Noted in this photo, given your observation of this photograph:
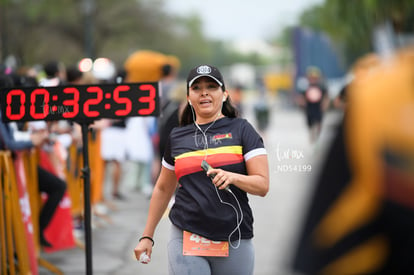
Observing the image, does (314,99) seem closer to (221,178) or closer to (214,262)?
(214,262)

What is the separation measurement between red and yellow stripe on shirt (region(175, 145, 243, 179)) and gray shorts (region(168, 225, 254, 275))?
0.32 metres

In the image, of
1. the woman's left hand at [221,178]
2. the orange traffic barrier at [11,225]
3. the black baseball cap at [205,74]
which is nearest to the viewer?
the woman's left hand at [221,178]

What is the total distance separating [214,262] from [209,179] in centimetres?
41

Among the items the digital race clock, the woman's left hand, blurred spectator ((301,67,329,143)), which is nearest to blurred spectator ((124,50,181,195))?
blurred spectator ((301,67,329,143))

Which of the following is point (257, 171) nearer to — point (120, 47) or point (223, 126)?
point (223, 126)

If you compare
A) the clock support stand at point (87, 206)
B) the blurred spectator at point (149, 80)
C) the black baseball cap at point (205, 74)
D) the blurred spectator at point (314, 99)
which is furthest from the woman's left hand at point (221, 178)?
the blurred spectator at point (314, 99)

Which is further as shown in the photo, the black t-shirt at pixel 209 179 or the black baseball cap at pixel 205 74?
the black baseball cap at pixel 205 74

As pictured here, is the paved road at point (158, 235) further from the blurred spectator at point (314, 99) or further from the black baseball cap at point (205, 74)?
the blurred spectator at point (314, 99)

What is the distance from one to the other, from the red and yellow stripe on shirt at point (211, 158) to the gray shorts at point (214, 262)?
32 cm

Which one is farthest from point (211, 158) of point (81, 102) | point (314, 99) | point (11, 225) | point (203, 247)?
point (314, 99)

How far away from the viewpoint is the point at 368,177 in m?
1.40

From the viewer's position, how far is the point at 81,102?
4.51 metres

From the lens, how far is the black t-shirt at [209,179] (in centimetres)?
326

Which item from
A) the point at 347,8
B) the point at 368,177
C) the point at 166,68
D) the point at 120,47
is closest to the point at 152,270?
the point at 166,68
